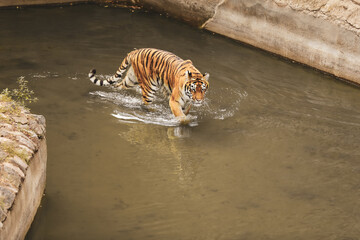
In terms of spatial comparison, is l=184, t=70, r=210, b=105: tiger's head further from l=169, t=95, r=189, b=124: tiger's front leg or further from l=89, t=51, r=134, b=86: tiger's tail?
l=89, t=51, r=134, b=86: tiger's tail

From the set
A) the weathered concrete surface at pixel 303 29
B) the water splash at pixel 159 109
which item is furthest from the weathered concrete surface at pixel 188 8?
the water splash at pixel 159 109

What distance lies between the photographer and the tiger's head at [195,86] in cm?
539

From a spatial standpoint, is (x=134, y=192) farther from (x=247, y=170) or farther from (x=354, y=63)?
(x=354, y=63)

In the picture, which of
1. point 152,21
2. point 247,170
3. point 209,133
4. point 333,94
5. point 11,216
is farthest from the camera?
point 152,21

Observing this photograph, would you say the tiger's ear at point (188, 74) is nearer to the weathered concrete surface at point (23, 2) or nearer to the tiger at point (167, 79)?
the tiger at point (167, 79)

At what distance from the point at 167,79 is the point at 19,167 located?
2.53 metres

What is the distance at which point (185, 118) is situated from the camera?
5.67 metres

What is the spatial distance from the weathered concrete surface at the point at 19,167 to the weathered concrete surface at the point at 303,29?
4553mm

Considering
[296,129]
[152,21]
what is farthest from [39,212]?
[152,21]

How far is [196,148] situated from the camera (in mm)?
5301

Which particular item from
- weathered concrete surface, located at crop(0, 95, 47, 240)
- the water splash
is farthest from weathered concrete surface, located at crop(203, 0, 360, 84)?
weathered concrete surface, located at crop(0, 95, 47, 240)

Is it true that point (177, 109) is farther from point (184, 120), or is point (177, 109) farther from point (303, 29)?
point (303, 29)

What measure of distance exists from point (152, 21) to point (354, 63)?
370 cm

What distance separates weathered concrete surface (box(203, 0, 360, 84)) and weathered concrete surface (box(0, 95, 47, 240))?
14.9 ft
